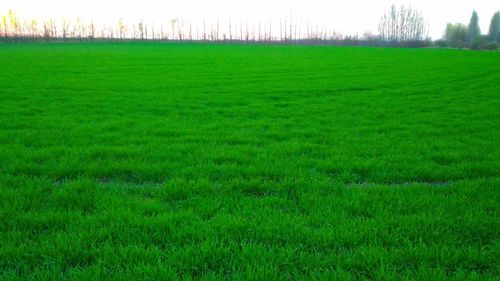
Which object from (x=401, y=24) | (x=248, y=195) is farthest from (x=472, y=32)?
(x=248, y=195)

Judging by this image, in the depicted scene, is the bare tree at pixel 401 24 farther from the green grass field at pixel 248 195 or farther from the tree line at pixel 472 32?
the green grass field at pixel 248 195

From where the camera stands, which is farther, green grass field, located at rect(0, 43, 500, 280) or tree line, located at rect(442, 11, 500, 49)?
tree line, located at rect(442, 11, 500, 49)

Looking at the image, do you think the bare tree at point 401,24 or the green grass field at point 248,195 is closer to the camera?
the green grass field at point 248,195

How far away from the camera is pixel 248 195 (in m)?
5.10

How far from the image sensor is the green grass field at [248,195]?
3387 millimetres

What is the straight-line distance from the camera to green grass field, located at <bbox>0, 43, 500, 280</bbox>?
11.1ft

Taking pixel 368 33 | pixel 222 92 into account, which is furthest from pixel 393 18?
pixel 222 92

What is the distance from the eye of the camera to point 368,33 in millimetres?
139125

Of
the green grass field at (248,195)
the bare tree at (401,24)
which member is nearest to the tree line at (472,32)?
the bare tree at (401,24)

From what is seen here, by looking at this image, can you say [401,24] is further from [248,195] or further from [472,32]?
[248,195]

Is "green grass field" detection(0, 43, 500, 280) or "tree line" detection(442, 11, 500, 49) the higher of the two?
"tree line" detection(442, 11, 500, 49)

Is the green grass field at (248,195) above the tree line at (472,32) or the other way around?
the other way around

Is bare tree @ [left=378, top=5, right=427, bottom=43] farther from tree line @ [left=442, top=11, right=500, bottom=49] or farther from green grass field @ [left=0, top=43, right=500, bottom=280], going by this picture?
green grass field @ [left=0, top=43, right=500, bottom=280]

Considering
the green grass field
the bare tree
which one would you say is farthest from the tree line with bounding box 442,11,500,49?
the green grass field
